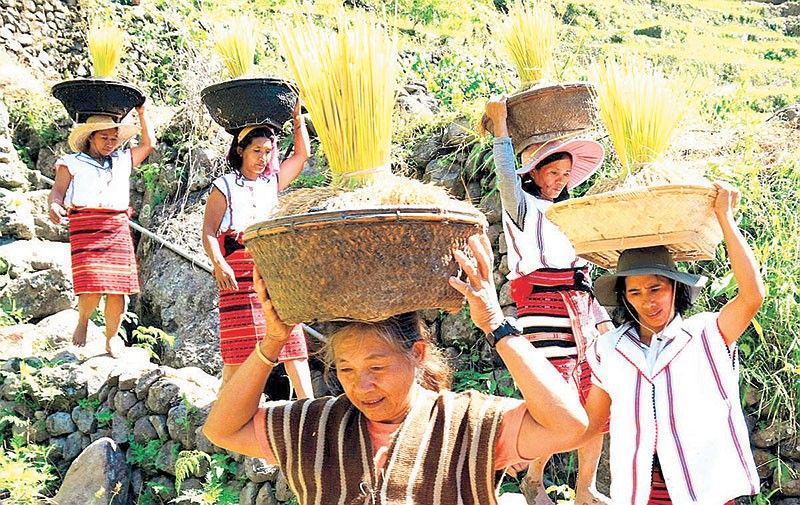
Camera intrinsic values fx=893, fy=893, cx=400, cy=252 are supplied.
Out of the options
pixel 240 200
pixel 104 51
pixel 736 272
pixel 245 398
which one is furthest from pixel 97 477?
pixel 736 272

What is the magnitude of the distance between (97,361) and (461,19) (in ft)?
32.5

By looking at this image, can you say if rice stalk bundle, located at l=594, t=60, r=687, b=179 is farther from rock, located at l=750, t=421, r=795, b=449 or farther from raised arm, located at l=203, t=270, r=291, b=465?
rock, located at l=750, t=421, r=795, b=449

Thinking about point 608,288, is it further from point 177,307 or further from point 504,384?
point 177,307

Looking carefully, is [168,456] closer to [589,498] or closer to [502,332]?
[589,498]

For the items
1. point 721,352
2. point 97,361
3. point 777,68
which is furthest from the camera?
point 777,68

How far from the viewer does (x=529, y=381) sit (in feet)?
6.45

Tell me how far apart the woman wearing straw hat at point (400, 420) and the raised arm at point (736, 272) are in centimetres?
82

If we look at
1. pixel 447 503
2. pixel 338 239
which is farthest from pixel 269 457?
pixel 338 239

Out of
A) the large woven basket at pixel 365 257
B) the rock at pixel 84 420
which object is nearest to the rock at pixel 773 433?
the large woven basket at pixel 365 257

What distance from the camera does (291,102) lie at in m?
Result: 4.22

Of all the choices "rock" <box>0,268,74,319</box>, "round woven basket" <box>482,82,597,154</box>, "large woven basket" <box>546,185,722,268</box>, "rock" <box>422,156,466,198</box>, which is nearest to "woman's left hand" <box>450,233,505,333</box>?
"large woven basket" <box>546,185,722,268</box>

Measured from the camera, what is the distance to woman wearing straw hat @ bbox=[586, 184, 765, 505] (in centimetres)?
251

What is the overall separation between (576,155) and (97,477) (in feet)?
9.83

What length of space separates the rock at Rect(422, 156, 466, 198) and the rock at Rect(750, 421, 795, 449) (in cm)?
226
